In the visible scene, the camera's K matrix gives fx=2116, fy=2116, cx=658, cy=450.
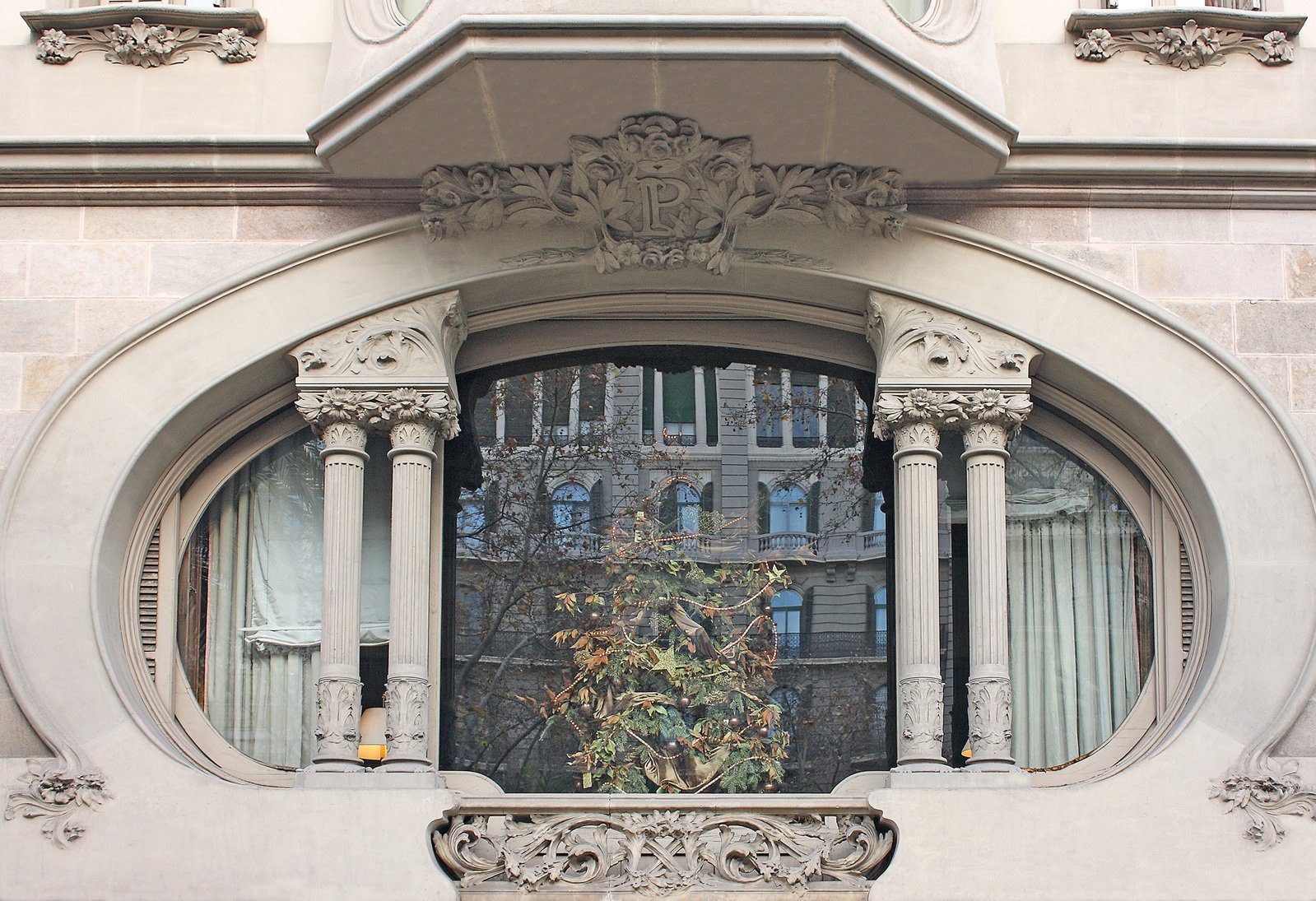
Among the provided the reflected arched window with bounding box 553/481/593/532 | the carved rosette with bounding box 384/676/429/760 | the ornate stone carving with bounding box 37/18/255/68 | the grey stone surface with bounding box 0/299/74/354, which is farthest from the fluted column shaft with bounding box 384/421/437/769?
the ornate stone carving with bounding box 37/18/255/68

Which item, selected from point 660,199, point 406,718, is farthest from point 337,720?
point 660,199

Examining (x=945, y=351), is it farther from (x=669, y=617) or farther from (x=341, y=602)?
(x=341, y=602)

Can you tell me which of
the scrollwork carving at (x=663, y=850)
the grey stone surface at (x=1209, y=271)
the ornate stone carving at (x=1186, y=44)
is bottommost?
the scrollwork carving at (x=663, y=850)

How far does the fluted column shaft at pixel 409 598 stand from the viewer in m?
12.4

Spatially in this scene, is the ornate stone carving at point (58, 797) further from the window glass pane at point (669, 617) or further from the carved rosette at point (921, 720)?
the carved rosette at point (921, 720)

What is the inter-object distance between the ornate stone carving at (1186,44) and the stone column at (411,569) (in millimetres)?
4640

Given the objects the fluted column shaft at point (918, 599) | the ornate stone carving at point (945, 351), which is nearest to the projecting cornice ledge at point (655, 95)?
the ornate stone carving at point (945, 351)

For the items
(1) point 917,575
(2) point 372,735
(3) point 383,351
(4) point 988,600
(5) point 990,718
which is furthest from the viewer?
(3) point 383,351

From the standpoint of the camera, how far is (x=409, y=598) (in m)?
12.6

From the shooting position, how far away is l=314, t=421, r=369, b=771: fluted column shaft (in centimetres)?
1232

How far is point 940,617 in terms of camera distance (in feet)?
43.2

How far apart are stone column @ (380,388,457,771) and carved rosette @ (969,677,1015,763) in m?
3.21

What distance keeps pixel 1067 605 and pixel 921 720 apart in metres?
1.53

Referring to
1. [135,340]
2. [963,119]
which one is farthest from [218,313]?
[963,119]
